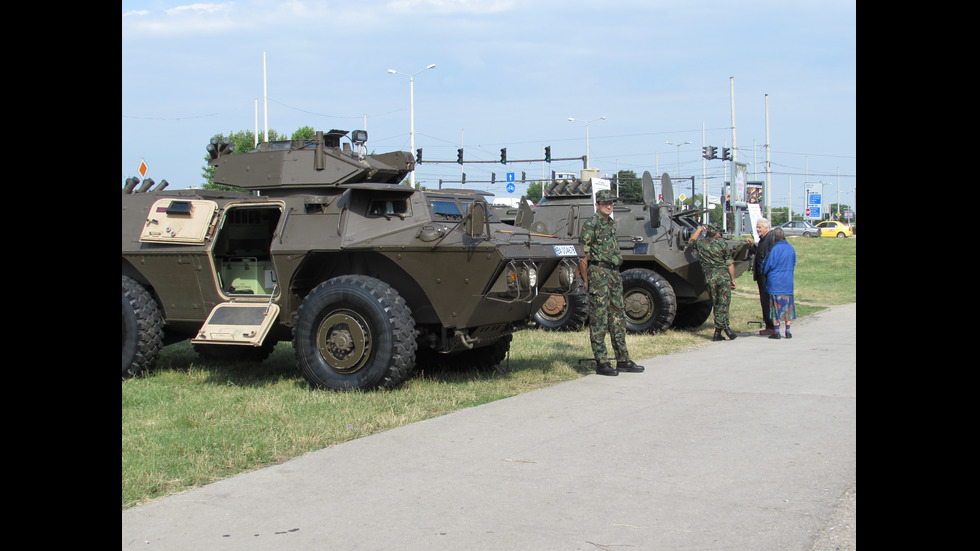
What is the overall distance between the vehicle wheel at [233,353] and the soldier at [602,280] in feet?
11.9

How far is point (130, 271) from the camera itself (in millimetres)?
9148

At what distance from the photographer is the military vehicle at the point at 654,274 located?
43.1 feet

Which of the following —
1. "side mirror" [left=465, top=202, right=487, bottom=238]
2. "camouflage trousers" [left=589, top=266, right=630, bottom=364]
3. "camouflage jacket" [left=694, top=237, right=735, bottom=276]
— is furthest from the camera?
"camouflage jacket" [left=694, top=237, right=735, bottom=276]

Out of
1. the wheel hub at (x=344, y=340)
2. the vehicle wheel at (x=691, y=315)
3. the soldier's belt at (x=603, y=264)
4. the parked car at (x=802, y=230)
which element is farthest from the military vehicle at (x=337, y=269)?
the parked car at (x=802, y=230)

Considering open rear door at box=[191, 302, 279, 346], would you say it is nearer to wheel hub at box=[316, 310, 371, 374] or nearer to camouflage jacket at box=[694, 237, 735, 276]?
wheel hub at box=[316, 310, 371, 374]

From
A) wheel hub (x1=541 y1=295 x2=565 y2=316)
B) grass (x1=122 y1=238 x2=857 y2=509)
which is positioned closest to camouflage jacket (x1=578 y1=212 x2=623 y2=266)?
grass (x1=122 y1=238 x2=857 y2=509)

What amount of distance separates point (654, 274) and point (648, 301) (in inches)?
16.0

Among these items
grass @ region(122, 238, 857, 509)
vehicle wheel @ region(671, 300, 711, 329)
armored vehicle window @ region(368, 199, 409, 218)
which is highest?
armored vehicle window @ region(368, 199, 409, 218)

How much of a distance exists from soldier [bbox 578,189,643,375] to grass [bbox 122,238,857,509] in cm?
43

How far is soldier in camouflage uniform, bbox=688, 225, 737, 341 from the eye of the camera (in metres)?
12.5

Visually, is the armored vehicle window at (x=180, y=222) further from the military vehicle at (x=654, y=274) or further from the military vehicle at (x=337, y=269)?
the military vehicle at (x=654, y=274)

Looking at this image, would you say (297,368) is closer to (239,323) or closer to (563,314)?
(239,323)
